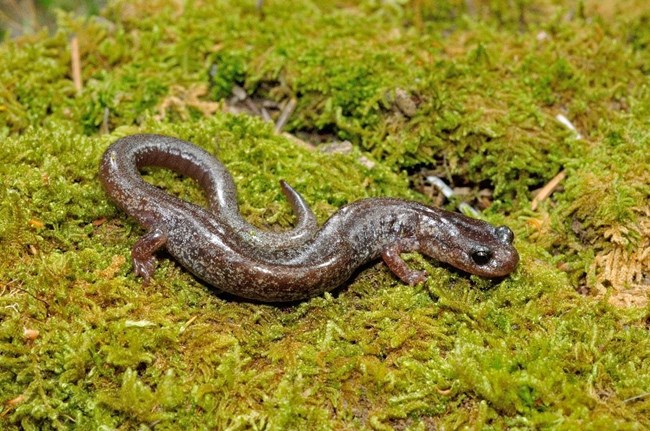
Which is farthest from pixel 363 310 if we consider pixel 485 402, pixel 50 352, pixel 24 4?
pixel 24 4

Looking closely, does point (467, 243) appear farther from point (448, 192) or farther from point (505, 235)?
point (448, 192)

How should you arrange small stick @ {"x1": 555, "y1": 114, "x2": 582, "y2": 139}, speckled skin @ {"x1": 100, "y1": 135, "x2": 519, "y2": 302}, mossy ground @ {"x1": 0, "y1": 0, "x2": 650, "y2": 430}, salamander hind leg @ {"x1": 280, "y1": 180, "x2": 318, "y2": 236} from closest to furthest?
1. mossy ground @ {"x1": 0, "y1": 0, "x2": 650, "y2": 430}
2. speckled skin @ {"x1": 100, "y1": 135, "x2": 519, "y2": 302}
3. salamander hind leg @ {"x1": 280, "y1": 180, "x2": 318, "y2": 236}
4. small stick @ {"x1": 555, "y1": 114, "x2": 582, "y2": 139}

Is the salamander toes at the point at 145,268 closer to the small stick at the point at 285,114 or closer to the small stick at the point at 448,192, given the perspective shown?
the small stick at the point at 285,114

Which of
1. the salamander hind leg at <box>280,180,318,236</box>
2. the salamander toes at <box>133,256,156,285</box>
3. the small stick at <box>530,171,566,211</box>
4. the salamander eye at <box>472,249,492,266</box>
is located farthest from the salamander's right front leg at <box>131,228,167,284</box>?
the small stick at <box>530,171,566,211</box>

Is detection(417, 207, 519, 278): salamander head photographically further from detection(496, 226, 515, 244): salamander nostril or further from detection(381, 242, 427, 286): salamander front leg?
detection(381, 242, 427, 286): salamander front leg

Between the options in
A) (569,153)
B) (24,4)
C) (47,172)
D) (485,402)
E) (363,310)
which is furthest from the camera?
(24,4)

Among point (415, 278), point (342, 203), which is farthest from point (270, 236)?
point (415, 278)

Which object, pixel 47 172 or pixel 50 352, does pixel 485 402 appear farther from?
pixel 47 172
